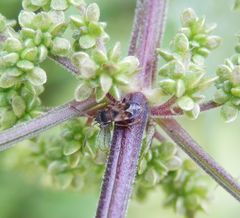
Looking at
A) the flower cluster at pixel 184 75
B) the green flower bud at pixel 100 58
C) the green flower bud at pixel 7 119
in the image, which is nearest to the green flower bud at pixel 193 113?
the flower cluster at pixel 184 75

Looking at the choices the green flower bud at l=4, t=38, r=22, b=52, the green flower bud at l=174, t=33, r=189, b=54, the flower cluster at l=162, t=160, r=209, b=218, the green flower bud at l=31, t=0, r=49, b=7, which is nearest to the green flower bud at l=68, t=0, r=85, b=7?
the green flower bud at l=31, t=0, r=49, b=7

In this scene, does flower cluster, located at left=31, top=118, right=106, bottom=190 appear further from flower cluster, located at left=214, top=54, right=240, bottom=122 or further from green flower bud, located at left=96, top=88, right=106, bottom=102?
flower cluster, located at left=214, top=54, right=240, bottom=122

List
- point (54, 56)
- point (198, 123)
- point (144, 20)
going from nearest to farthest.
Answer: point (54, 56) < point (144, 20) < point (198, 123)

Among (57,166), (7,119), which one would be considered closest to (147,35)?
(7,119)

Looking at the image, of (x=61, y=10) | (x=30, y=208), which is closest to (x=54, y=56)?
(x=61, y=10)

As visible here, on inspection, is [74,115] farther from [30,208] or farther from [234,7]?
[30,208]

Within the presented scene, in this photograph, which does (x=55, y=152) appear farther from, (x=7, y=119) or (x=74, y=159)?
(x=7, y=119)
